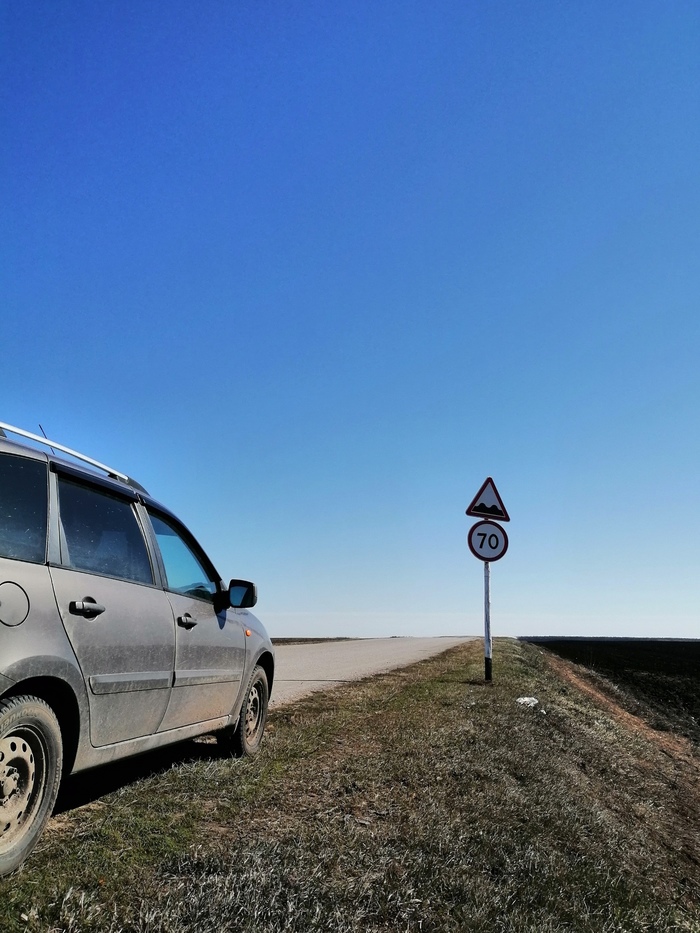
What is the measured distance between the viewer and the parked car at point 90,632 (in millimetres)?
3262

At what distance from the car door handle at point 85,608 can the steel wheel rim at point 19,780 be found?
60 cm

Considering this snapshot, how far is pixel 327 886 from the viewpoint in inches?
135

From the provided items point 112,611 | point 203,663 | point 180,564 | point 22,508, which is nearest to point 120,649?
point 112,611

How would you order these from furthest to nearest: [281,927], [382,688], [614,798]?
[382,688], [614,798], [281,927]

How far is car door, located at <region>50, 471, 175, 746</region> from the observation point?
3.71m

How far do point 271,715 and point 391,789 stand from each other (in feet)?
9.88

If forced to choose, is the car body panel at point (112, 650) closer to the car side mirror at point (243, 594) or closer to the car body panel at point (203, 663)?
the car body panel at point (203, 663)

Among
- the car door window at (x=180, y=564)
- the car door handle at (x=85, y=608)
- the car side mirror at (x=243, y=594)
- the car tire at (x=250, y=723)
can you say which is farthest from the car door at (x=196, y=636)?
the car door handle at (x=85, y=608)

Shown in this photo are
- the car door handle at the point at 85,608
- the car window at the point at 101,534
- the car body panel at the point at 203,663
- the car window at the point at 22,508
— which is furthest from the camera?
the car body panel at the point at 203,663

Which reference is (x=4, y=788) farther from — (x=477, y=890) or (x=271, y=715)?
(x=271, y=715)

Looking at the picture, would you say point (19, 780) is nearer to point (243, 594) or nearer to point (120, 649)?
point (120, 649)

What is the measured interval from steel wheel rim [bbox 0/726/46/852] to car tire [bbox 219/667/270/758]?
2.51 m

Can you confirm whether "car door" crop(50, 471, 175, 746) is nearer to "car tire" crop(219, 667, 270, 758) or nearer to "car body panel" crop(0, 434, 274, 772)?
"car body panel" crop(0, 434, 274, 772)

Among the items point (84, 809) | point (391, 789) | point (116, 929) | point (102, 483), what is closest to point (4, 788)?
point (116, 929)
